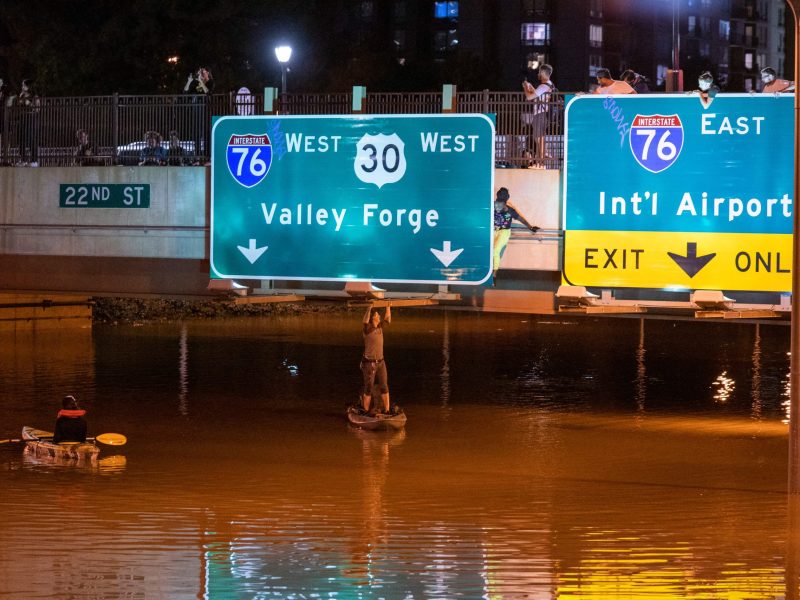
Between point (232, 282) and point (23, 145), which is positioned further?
point (23, 145)

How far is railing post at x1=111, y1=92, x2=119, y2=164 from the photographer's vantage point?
2205cm

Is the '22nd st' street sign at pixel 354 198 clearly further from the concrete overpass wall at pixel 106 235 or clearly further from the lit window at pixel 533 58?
the lit window at pixel 533 58

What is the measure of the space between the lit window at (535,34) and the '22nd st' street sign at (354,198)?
282 ft

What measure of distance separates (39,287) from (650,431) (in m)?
10.5

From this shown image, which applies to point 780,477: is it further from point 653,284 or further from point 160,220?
point 160,220

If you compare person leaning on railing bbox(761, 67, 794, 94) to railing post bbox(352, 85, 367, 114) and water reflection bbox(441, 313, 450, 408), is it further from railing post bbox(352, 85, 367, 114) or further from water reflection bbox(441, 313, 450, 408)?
water reflection bbox(441, 313, 450, 408)

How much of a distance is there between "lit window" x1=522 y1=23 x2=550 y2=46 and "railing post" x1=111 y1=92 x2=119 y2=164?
8147cm

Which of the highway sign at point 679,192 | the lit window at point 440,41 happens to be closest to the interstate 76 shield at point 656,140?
the highway sign at point 679,192

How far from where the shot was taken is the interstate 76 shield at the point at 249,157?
17969 millimetres

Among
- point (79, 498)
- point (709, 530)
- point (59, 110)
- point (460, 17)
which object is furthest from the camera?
point (460, 17)

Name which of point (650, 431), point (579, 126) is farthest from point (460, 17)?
point (579, 126)

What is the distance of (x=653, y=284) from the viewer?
16.5 metres

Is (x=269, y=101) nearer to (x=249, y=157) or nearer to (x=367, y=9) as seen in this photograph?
(x=249, y=157)

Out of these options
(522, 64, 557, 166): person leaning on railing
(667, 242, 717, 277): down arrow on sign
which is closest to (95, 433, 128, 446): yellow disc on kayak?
(522, 64, 557, 166): person leaning on railing
